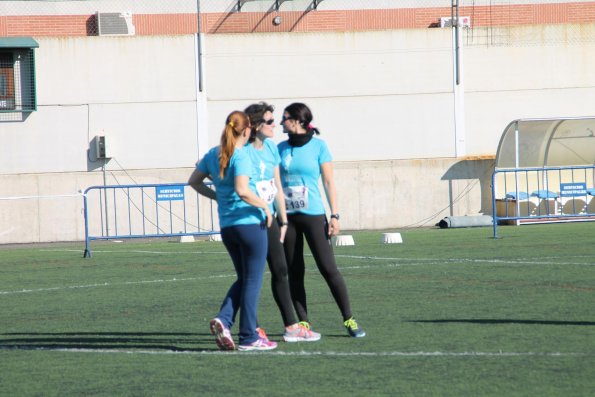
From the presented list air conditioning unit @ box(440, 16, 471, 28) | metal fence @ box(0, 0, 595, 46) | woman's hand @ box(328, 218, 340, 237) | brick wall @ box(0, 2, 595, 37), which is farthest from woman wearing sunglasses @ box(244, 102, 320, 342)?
air conditioning unit @ box(440, 16, 471, 28)

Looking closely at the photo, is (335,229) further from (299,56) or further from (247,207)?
(299,56)

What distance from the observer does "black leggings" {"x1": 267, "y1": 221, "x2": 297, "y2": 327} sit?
8953mm

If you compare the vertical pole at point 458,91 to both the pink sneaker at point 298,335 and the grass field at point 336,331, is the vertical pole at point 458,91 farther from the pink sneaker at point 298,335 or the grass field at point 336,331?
the pink sneaker at point 298,335

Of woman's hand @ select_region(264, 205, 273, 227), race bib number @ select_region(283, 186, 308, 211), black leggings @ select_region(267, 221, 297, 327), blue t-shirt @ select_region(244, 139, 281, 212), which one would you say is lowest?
black leggings @ select_region(267, 221, 297, 327)

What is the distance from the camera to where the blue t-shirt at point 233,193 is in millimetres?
8500

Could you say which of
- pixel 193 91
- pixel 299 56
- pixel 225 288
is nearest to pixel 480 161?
pixel 299 56

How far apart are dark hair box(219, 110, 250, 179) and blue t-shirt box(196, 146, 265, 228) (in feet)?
0.12

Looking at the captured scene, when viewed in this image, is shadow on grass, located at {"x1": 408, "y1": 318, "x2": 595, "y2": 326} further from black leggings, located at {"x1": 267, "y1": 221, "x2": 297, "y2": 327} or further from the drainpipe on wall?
the drainpipe on wall

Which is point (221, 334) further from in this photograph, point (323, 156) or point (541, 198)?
point (541, 198)

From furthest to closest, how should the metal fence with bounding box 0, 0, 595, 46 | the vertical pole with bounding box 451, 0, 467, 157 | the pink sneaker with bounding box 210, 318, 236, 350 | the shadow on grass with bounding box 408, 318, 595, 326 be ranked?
the metal fence with bounding box 0, 0, 595, 46, the vertical pole with bounding box 451, 0, 467, 157, the shadow on grass with bounding box 408, 318, 595, 326, the pink sneaker with bounding box 210, 318, 236, 350

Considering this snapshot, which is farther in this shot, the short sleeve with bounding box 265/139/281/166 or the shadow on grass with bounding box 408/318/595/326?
the shadow on grass with bounding box 408/318/595/326

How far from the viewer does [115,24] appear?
32.6 m

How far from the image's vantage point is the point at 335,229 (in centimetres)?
948

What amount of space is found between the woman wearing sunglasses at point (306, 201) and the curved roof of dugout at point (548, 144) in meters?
21.2
